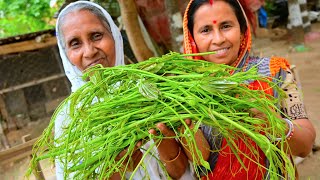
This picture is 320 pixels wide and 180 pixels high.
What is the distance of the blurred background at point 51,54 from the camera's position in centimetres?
477

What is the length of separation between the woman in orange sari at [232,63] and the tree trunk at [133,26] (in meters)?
3.19

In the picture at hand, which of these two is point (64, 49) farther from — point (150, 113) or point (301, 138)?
point (301, 138)

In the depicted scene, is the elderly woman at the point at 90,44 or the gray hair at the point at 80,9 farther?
the gray hair at the point at 80,9

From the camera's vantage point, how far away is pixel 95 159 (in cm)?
102

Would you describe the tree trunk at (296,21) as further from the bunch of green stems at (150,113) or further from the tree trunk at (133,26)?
the bunch of green stems at (150,113)

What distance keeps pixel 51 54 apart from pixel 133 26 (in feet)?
13.7

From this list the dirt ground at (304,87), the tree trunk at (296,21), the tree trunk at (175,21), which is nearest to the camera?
the dirt ground at (304,87)

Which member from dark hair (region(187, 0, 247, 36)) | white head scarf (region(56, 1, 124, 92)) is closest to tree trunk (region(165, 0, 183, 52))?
white head scarf (region(56, 1, 124, 92))

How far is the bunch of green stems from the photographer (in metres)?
0.98

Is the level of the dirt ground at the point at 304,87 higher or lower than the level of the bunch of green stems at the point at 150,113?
lower

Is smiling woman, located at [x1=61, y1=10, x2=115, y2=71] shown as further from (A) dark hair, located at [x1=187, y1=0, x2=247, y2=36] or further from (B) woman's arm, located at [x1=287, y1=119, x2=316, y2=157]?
(B) woman's arm, located at [x1=287, y1=119, x2=316, y2=157]

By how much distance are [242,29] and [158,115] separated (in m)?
0.99

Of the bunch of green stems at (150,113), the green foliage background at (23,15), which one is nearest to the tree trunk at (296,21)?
the green foliage background at (23,15)

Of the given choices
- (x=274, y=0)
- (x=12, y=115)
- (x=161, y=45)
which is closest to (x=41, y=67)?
(x=12, y=115)
